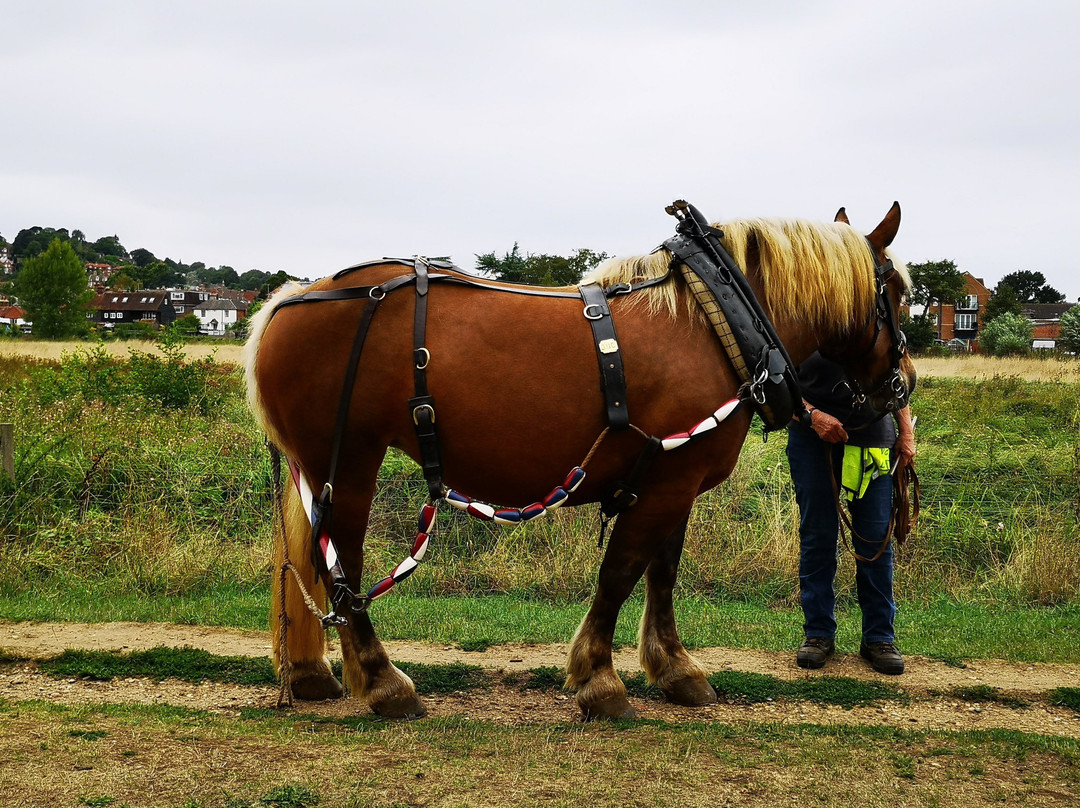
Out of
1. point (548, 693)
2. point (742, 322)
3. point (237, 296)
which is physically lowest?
point (548, 693)

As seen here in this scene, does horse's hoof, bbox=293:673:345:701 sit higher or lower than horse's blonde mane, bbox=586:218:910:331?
lower

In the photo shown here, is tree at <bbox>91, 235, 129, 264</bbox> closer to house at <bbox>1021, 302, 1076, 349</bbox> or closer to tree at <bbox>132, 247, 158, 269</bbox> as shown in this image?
tree at <bbox>132, 247, 158, 269</bbox>

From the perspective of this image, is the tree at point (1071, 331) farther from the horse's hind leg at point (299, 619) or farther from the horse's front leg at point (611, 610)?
the horse's hind leg at point (299, 619)

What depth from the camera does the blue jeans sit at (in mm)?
5414

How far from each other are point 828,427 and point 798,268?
4.21 ft

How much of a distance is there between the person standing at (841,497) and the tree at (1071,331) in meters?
45.1

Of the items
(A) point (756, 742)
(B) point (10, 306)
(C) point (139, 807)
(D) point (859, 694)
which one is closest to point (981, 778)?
(A) point (756, 742)

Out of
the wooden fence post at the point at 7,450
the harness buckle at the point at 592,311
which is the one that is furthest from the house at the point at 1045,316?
the harness buckle at the point at 592,311

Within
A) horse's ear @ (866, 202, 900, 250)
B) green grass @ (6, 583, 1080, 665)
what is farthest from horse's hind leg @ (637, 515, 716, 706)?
horse's ear @ (866, 202, 900, 250)

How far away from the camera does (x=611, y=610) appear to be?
4.21 meters

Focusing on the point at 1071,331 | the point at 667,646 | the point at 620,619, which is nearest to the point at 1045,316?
the point at 1071,331

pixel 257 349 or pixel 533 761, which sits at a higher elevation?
pixel 257 349

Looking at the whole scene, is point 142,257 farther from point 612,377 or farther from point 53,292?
point 612,377

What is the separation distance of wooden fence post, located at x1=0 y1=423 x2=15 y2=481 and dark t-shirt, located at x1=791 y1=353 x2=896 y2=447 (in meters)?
6.98
